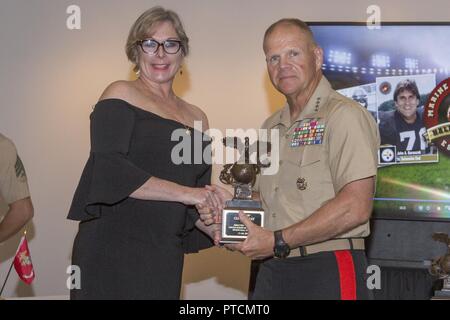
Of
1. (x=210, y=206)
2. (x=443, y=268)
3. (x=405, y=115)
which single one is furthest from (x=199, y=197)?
(x=405, y=115)

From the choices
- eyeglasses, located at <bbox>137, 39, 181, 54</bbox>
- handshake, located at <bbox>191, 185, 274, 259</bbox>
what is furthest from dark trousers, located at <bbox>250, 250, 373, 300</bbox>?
eyeglasses, located at <bbox>137, 39, 181, 54</bbox>

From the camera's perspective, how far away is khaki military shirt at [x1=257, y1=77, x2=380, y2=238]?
2.37 meters

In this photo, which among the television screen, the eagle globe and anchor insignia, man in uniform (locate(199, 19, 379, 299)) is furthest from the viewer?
the television screen

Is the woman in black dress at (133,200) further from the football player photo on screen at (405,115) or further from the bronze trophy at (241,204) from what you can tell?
the football player photo on screen at (405,115)

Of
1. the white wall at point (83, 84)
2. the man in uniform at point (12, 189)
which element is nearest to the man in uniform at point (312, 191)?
the man in uniform at point (12, 189)

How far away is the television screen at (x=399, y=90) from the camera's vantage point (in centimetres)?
393

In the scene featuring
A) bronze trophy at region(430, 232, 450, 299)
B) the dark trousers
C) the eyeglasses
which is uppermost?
the eyeglasses

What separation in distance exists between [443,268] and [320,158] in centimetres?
147

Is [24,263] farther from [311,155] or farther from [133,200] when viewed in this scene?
[311,155]

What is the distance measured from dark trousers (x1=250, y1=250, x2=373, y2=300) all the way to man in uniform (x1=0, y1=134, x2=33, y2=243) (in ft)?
6.27

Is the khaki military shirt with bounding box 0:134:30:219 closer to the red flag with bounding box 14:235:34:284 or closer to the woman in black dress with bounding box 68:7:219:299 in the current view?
the red flag with bounding box 14:235:34:284

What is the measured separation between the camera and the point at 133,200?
8.21ft

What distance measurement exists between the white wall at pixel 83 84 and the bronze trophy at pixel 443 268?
4.20 ft
